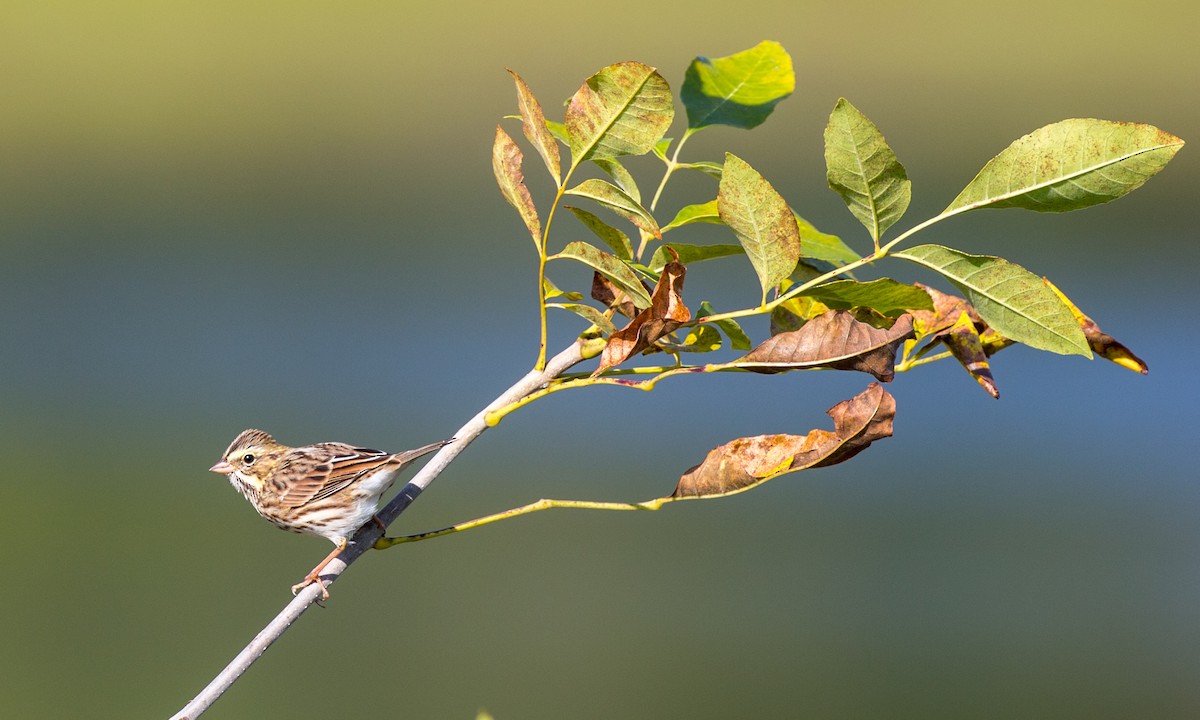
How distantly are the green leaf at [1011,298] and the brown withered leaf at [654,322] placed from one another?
12 cm

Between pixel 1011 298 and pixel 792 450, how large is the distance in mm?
124

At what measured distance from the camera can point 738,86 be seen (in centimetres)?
55

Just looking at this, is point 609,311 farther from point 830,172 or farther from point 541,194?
point 541,194

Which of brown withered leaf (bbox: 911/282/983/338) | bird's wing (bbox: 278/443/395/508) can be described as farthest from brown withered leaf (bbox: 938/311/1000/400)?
bird's wing (bbox: 278/443/395/508)

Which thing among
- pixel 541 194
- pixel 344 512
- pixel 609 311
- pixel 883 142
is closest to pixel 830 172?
pixel 883 142

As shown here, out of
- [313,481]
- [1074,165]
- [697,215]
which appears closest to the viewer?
[1074,165]

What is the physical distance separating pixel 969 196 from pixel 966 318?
0.08 meters

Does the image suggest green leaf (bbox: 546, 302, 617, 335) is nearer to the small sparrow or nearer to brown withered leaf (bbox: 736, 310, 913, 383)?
brown withered leaf (bbox: 736, 310, 913, 383)

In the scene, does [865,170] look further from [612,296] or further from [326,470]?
[326,470]

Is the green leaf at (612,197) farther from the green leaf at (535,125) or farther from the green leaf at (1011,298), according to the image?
the green leaf at (1011,298)

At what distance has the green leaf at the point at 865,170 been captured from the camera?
52 cm

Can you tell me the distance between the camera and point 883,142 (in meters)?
0.51

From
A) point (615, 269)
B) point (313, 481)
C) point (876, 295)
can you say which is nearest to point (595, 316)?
point (615, 269)

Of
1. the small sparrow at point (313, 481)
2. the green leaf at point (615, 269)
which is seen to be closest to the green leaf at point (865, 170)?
the green leaf at point (615, 269)
